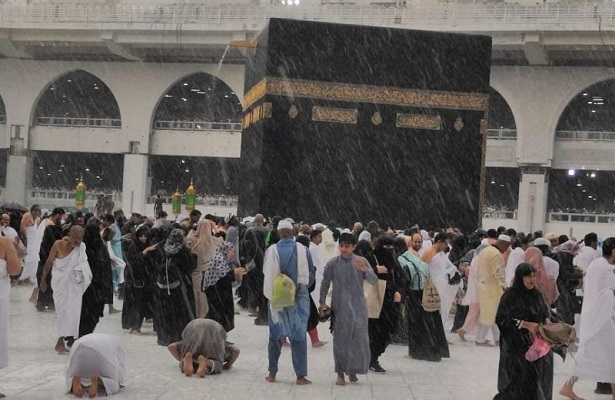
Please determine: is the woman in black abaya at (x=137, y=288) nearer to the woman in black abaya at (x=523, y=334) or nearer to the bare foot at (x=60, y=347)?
the bare foot at (x=60, y=347)

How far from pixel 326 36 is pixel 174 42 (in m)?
11.8

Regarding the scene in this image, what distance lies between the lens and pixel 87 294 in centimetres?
818

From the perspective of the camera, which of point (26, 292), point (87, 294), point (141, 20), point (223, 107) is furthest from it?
point (223, 107)

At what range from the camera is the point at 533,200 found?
94.3 ft

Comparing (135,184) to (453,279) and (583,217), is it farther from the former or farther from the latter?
(453,279)

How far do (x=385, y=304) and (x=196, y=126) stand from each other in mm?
25031

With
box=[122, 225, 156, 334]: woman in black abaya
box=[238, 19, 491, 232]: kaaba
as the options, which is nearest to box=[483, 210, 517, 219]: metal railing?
box=[238, 19, 491, 232]: kaaba

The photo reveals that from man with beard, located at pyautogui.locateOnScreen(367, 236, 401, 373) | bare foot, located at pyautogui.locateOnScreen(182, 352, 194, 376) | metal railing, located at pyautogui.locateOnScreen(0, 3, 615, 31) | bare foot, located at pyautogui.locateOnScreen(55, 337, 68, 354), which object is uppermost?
metal railing, located at pyautogui.locateOnScreen(0, 3, 615, 31)

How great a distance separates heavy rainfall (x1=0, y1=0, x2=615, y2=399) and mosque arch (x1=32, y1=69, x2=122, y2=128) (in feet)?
0.40

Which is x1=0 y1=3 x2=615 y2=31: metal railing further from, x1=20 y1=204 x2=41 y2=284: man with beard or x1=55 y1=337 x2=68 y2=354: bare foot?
x1=55 y1=337 x2=68 y2=354: bare foot

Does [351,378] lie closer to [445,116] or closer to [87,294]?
[87,294]

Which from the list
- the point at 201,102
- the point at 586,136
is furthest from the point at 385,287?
the point at 201,102

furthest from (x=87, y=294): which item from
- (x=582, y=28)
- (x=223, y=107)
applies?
(x=223, y=107)

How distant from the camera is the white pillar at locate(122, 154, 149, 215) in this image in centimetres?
3184
